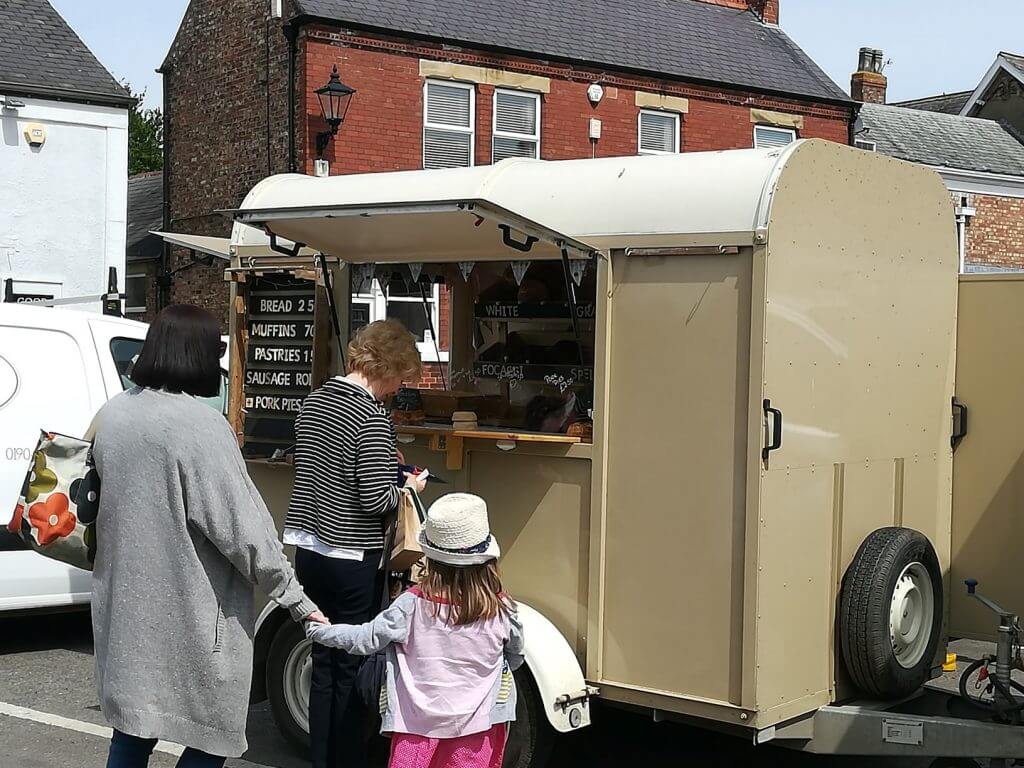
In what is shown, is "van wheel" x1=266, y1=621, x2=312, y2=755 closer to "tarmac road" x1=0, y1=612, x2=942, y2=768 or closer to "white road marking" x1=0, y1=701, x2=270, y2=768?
"tarmac road" x1=0, y1=612, x2=942, y2=768

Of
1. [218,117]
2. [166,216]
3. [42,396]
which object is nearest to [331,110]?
[218,117]

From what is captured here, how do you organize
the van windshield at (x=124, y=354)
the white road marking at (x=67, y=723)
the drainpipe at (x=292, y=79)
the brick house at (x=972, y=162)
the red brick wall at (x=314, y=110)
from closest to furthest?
the white road marking at (x=67, y=723), the van windshield at (x=124, y=354), the drainpipe at (x=292, y=79), the red brick wall at (x=314, y=110), the brick house at (x=972, y=162)

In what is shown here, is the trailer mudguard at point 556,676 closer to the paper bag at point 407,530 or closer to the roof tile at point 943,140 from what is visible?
the paper bag at point 407,530

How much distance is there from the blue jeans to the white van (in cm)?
401

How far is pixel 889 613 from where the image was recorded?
5.25 metres

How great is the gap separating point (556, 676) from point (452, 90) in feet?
50.4

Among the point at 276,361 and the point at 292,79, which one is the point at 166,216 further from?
the point at 276,361

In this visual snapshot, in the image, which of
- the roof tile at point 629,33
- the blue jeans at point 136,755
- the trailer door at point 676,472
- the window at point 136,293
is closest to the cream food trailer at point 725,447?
the trailer door at point 676,472

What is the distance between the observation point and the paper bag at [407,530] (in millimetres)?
5105

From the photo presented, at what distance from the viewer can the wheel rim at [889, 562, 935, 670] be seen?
5.31 m

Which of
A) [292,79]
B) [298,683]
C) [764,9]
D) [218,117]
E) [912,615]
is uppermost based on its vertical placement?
[764,9]

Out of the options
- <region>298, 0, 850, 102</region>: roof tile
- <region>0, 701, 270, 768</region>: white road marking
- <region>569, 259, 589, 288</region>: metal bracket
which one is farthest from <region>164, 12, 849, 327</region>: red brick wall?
<region>569, 259, 589, 288</region>: metal bracket

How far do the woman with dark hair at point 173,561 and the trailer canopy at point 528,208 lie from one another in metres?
1.50

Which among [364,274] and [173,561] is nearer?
[173,561]
